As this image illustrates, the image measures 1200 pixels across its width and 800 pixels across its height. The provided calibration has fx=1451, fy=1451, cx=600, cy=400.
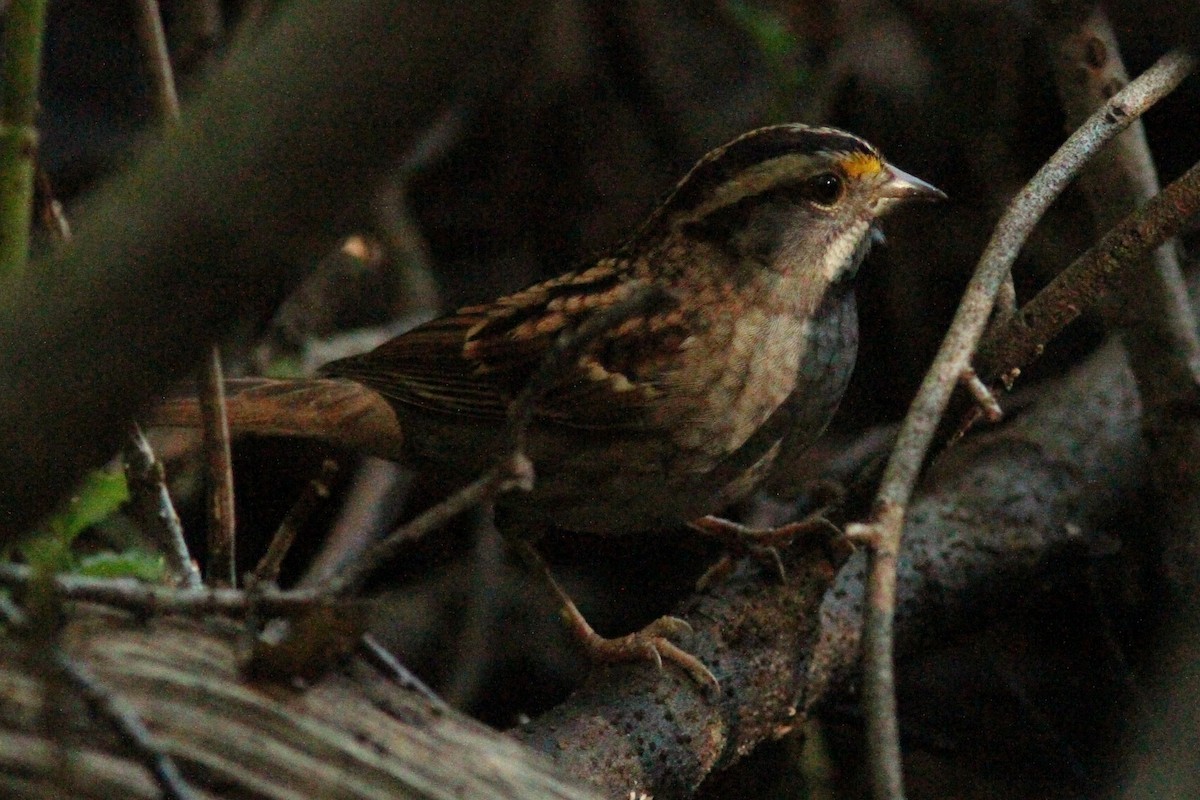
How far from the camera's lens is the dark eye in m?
3.43

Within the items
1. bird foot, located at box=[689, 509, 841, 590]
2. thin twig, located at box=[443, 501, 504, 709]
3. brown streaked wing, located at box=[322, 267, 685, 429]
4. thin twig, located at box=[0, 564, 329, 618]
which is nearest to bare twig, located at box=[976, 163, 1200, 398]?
bird foot, located at box=[689, 509, 841, 590]

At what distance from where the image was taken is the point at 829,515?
307 centimetres

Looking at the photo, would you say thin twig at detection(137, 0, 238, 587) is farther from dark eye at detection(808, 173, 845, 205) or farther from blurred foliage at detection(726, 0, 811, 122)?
blurred foliage at detection(726, 0, 811, 122)

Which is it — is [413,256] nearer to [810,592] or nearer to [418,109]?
[810,592]

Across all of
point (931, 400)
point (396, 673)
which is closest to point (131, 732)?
point (396, 673)

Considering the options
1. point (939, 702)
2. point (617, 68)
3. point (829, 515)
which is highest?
point (617, 68)

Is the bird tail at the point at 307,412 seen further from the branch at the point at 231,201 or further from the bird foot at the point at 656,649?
the branch at the point at 231,201

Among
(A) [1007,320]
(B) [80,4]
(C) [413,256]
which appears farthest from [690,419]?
(B) [80,4]

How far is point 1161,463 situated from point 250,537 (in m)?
2.87

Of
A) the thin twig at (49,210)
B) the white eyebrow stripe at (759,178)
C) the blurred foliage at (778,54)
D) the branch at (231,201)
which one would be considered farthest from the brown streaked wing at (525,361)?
the branch at (231,201)

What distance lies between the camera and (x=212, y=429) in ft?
9.39

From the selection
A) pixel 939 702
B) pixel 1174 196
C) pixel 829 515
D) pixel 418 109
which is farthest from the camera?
pixel 939 702

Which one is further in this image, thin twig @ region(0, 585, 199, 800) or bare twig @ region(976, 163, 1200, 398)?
bare twig @ region(976, 163, 1200, 398)

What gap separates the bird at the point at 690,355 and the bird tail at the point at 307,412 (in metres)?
0.09
